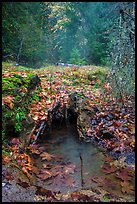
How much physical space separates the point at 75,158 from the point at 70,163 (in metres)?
0.33

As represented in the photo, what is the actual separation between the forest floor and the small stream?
4 cm

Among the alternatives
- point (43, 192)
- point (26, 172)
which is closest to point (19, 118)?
point (26, 172)

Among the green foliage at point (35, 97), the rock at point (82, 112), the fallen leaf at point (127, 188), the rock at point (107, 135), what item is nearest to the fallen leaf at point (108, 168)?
the fallen leaf at point (127, 188)

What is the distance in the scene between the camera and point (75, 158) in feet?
A: 20.2

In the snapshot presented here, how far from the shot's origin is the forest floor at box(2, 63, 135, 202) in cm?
424

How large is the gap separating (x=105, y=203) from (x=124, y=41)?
188 inches

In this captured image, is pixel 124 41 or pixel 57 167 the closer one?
pixel 57 167

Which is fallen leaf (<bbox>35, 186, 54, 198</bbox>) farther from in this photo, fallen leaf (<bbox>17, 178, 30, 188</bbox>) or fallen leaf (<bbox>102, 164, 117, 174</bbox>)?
fallen leaf (<bbox>102, 164, 117, 174</bbox>)

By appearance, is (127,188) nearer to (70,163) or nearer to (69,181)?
(69,181)

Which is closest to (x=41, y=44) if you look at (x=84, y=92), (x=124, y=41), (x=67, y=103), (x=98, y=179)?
(x=84, y=92)

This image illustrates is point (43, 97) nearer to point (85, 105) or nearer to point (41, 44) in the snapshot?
point (85, 105)

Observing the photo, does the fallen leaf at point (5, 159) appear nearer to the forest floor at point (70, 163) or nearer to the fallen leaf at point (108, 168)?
the forest floor at point (70, 163)

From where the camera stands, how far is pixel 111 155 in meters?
6.40

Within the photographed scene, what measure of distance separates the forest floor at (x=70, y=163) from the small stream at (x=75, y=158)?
40 mm
